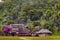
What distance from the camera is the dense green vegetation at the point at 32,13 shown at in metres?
19.0

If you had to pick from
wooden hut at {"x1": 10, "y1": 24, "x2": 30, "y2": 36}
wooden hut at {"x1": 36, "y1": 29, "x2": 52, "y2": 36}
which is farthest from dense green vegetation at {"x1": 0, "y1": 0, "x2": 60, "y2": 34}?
wooden hut at {"x1": 10, "y1": 24, "x2": 30, "y2": 36}

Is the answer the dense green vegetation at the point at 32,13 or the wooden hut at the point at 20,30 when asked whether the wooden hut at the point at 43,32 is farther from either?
the wooden hut at the point at 20,30

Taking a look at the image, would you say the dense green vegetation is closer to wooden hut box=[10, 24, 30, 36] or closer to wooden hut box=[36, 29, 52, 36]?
wooden hut box=[36, 29, 52, 36]

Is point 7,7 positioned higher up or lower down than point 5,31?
higher up

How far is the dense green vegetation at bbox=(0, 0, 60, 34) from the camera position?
19016 mm

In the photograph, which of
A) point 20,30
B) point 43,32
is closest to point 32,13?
point 20,30

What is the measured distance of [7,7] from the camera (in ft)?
79.3

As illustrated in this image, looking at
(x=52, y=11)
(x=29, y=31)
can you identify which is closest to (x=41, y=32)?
(x=29, y=31)

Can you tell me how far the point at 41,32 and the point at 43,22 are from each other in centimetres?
137

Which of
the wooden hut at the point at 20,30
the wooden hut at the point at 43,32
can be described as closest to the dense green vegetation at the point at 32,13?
the wooden hut at the point at 43,32

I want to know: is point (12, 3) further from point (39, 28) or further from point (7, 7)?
point (39, 28)

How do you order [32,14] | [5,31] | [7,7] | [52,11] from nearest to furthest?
[5,31]
[52,11]
[32,14]
[7,7]

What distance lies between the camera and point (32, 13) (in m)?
21.7

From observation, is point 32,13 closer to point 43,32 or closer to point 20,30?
point 20,30
